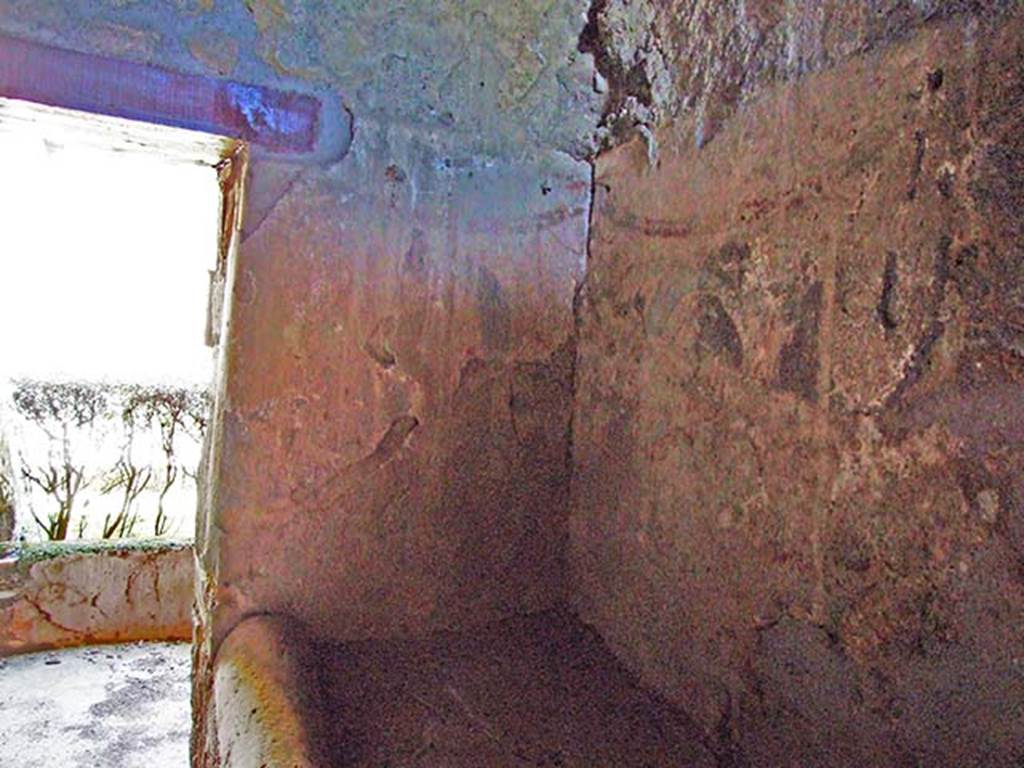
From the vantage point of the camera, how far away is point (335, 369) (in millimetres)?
1172

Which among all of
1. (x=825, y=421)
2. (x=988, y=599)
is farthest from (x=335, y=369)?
(x=988, y=599)

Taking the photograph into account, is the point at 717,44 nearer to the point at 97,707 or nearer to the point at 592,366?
the point at 592,366

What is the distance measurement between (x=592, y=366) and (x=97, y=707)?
245cm

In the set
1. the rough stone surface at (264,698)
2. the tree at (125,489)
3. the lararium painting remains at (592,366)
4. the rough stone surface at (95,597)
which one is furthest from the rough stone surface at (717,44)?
the tree at (125,489)

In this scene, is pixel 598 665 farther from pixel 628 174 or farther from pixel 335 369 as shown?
pixel 628 174


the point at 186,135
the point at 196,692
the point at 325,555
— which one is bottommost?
the point at 196,692

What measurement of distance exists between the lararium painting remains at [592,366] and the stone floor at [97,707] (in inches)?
59.1

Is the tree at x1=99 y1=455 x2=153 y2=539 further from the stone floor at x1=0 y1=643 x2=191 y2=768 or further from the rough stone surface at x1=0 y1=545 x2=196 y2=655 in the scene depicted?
the stone floor at x1=0 y1=643 x2=191 y2=768

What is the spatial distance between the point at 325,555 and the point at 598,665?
44 centimetres

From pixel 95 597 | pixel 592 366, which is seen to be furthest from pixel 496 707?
pixel 95 597

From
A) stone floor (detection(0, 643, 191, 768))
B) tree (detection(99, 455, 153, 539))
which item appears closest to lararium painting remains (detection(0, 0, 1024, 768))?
stone floor (detection(0, 643, 191, 768))

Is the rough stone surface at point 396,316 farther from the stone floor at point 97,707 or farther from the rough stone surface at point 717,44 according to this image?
the stone floor at point 97,707

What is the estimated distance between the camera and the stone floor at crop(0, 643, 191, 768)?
7.88 ft

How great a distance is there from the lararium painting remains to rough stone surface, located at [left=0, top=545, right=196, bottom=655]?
232 centimetres
